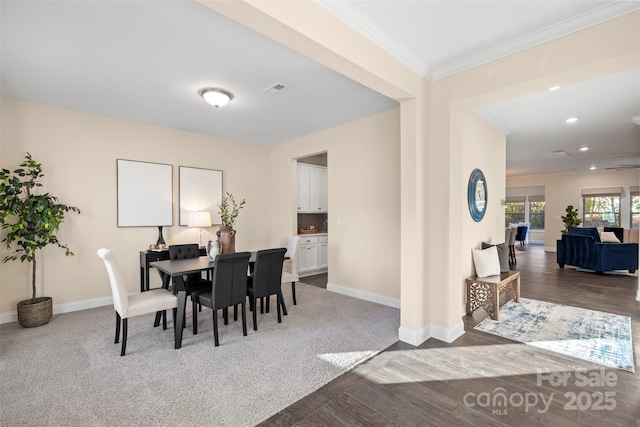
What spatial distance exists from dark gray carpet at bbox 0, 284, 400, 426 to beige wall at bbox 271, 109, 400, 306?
755mm

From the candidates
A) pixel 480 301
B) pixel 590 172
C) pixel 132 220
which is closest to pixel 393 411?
pixel 480 301

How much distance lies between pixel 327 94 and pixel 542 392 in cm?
333

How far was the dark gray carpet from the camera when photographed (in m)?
1.93

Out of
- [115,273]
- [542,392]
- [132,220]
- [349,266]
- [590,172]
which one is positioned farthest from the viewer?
[590,172]

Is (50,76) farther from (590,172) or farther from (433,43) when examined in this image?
(590,172)

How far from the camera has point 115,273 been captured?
263 centimetres

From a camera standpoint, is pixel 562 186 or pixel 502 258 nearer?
pixel 502 258

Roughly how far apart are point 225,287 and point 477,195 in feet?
11.0

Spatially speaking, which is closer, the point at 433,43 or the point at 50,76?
the point at 433,43

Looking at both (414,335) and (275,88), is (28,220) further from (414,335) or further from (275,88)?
(414,335)

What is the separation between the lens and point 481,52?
2.54 meters

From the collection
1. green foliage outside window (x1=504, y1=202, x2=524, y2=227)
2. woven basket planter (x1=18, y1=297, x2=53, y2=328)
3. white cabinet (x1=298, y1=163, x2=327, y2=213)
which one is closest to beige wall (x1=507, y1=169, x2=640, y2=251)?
green foliage outside window (x1=504, y1=202, x2=524, y2=227)

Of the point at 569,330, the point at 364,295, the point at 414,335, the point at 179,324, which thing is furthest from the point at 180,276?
the point at 569,330

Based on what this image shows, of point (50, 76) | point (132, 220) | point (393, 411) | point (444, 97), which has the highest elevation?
point (50, 76)
